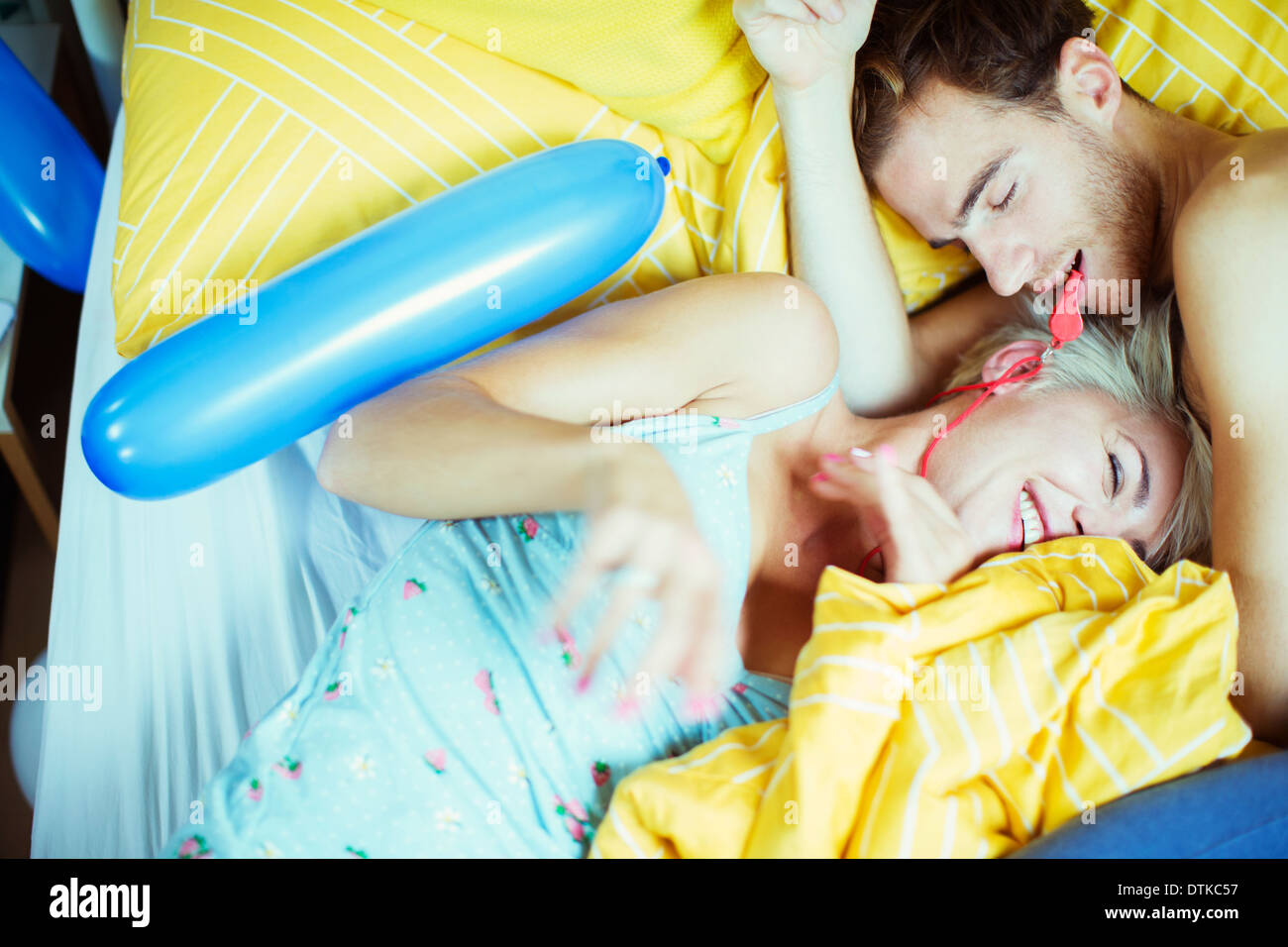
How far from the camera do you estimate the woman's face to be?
1096mm

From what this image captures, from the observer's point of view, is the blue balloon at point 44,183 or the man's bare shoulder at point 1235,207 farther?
the blue balloon at point 44,183

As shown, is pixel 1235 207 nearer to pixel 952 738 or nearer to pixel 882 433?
pixel 882 433

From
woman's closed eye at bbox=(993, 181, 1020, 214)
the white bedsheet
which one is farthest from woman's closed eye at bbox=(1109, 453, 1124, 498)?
the white bedsheet

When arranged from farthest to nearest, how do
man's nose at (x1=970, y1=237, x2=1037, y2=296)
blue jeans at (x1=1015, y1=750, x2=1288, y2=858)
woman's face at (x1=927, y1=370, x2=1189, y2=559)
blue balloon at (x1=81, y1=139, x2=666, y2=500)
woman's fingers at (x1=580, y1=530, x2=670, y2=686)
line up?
man's nose at (x1=970, y1=237, x2=1037, y2=296)
woman's face at (x1=927, y1=370, x2=1189, y2=559)
blue balloon at (x1=81, y1=139, x2=666, y2=500)
blue jeans at (x1=1015, y1=750, x2=1288, y2=858)
woman's fingers at (x1=580, y1=530, x2=670, y2=686)

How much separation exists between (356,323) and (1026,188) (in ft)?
2.73

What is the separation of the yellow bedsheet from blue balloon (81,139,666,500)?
493mm

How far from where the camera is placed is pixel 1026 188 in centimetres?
118

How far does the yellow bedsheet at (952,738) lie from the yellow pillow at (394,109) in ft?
2.09

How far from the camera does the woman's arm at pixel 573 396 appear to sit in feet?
2.71

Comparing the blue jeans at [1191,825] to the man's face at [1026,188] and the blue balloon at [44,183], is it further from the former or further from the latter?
the blue balloon at [44,183]

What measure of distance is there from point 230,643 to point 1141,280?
4.07ft

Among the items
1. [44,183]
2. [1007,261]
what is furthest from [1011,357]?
[44,183]
